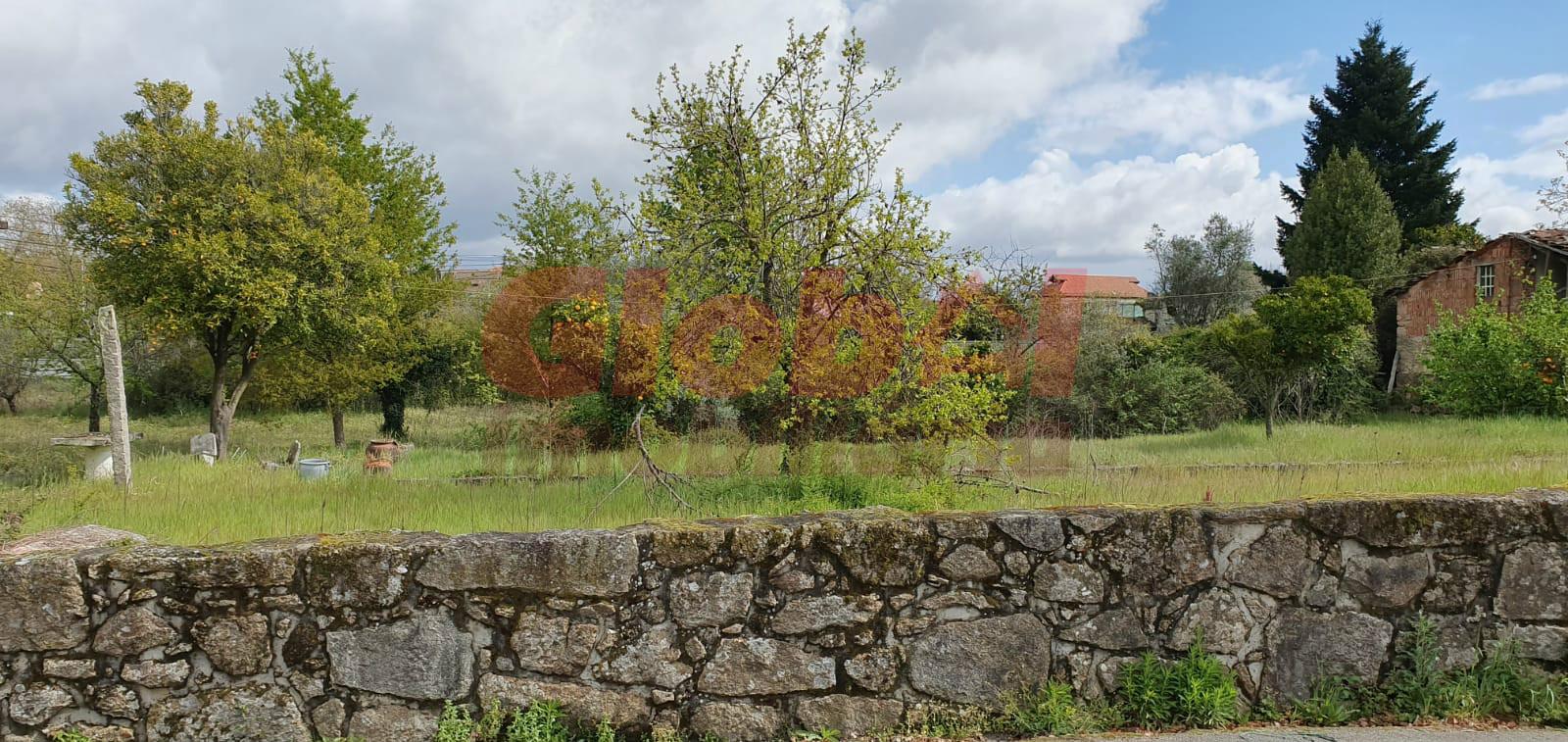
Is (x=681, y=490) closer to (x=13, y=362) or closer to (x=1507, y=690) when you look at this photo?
(x=1507, y=690)

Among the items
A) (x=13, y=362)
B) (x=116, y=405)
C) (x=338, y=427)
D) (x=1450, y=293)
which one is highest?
(x=1450, y=293)

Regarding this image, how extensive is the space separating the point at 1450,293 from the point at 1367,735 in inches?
962

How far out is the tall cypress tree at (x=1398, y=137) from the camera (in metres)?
31.9

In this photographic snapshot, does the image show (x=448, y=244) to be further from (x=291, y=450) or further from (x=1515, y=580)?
(x=1515, y=580)

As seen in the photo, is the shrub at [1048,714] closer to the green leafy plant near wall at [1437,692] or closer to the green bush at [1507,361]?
the green leafy plant near wall at [1437,692]

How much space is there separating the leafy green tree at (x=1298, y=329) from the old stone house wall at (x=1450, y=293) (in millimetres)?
8262

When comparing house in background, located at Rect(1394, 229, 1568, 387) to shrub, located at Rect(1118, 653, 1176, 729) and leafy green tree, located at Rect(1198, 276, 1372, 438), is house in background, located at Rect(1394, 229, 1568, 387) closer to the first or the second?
leafy green tree, located at Rect(1198, 276, 1372, 438)

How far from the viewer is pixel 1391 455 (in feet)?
33.3

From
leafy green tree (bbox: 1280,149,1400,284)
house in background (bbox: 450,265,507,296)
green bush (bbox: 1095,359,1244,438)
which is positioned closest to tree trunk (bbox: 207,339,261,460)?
house in background (bbox: 450,265,507,296)

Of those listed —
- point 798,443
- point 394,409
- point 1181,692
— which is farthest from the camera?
point 394,409

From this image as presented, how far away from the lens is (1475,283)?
71.9 ft

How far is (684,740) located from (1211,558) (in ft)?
7.59

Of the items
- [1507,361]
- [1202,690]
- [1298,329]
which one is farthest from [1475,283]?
[1202,690]

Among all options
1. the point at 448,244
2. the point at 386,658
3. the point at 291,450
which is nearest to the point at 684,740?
the point at 386,658
